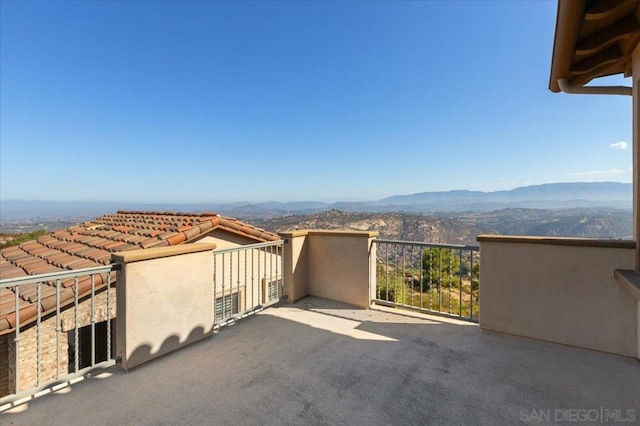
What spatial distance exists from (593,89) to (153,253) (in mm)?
Answer: 5580

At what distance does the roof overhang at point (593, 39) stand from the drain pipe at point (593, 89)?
0.06 meters

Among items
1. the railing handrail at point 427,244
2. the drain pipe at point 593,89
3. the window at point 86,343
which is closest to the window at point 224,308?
the window at point 86,343

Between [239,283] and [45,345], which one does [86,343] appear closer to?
[45,345]

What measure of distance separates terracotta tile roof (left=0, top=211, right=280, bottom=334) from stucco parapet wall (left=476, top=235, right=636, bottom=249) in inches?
197

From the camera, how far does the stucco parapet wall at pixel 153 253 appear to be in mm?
2458

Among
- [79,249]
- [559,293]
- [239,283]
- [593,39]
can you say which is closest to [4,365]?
[79,249]

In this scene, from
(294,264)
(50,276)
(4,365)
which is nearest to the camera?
(50,276)

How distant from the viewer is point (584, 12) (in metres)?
2.34

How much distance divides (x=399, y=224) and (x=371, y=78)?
55.4 feet

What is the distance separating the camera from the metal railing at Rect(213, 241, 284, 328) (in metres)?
3.61

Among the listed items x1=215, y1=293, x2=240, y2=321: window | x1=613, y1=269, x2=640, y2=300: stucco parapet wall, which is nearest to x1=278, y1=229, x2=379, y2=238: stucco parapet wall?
x1=215, y1=293, x2=240, y2=321: window

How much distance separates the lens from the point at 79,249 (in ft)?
18.5

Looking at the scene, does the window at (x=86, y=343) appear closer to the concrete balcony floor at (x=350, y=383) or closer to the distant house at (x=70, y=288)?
the distant house at (x=70, y=288)

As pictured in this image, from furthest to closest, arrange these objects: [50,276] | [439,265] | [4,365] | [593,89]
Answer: [4,365], [439,265], [593,89], [50,276]
